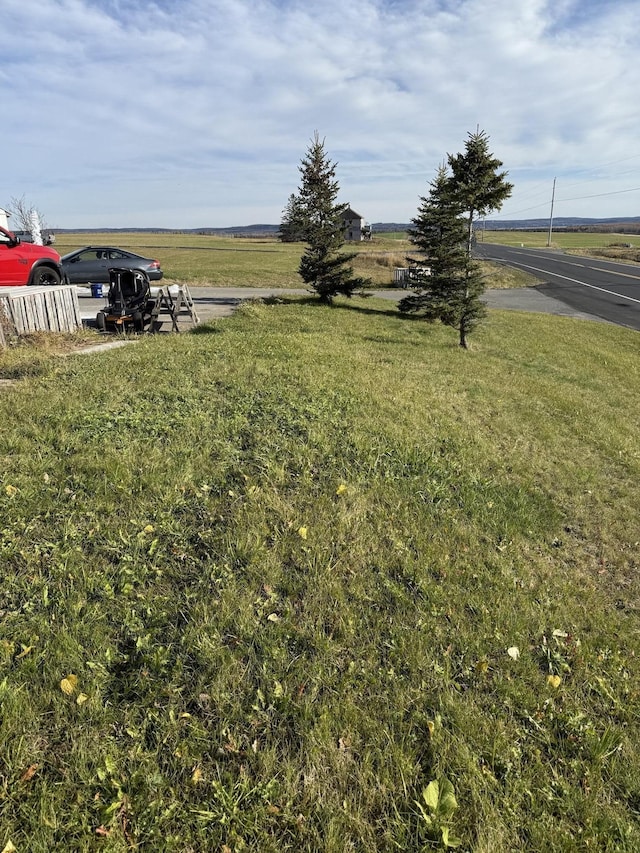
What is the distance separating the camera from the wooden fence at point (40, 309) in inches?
338

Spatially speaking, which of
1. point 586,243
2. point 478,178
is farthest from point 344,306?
point 586,243

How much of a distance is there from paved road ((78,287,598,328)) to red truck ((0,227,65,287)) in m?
1.33

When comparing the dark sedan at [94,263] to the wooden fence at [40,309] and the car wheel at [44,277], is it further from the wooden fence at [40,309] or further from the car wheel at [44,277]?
the wooden fence at [40,309]

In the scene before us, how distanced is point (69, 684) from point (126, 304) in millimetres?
9258

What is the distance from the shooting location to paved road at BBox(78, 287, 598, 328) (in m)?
14.6

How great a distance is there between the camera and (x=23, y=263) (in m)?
10.8

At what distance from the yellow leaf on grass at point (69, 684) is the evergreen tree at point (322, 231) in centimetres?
1425

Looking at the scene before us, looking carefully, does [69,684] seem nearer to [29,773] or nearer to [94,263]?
[29,773]

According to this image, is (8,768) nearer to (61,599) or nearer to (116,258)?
(61,599)

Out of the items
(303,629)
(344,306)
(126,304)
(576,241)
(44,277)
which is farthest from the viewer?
(576,241)

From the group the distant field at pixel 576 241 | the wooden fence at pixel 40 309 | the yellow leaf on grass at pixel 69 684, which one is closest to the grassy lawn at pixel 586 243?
the distant field at pixel 576 241

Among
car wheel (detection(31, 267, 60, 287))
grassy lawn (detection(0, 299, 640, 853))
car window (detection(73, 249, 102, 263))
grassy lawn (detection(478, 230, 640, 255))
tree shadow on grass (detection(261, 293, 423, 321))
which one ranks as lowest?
grassy lawn (detection(0, 299, 640, 853))

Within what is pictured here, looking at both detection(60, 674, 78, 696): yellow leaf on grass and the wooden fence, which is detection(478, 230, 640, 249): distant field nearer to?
the wooden fence

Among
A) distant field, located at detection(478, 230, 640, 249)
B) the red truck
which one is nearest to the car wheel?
the red truck
